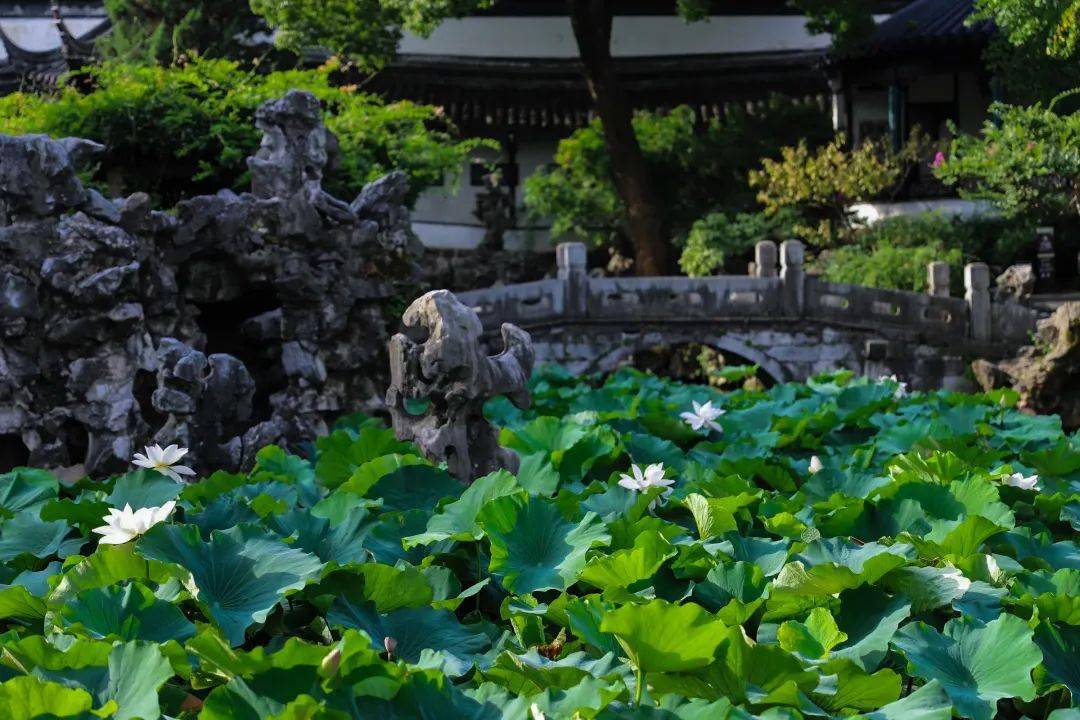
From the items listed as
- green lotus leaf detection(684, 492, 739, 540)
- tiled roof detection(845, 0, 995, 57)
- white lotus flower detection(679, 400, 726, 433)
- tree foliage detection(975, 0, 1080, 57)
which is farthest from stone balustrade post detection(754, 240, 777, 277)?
green lotus leaf detection(684, 492, 739, 540)

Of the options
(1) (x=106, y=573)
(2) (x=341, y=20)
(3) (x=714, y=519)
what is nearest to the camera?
(1) (x=106, y=573)

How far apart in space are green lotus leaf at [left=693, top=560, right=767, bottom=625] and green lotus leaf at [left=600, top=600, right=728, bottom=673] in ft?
2.53

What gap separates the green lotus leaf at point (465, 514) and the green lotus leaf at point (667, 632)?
1233 millimetres

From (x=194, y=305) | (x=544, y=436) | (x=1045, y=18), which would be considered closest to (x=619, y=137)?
(x=1045, y=18)

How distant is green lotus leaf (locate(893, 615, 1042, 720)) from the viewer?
3.48m

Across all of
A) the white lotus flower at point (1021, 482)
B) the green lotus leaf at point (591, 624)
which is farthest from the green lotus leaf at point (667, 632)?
the white lotus flower at point (1021, 482)

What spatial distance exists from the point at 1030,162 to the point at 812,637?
52.1 feet

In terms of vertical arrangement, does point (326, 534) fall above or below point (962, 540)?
above

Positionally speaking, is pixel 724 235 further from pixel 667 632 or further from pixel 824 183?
pixel 667 632

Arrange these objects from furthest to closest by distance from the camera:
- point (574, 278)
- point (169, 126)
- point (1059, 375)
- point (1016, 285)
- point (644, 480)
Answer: point (1016, 285), point (574, 278), point (1059, 375), point (169, 126), point (644, 480)

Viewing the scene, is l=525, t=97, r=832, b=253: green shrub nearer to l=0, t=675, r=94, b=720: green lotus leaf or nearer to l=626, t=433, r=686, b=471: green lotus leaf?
l=626, t=433, r=686, b=471: green lotus leaf

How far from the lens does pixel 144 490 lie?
520cm

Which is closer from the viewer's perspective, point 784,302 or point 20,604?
point 20,604

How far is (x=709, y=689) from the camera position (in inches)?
132
